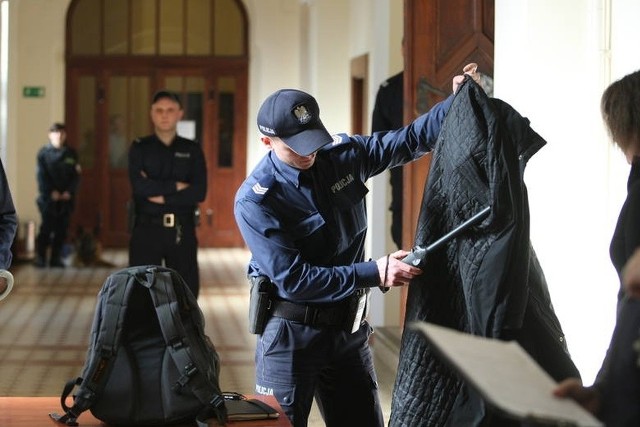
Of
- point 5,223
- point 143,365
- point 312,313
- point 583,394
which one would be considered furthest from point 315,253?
point 583,394

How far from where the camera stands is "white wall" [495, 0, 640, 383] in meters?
4.60

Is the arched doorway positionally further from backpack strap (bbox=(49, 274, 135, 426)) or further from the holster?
backpack strap (bbox=(49, 274, 135, 426))

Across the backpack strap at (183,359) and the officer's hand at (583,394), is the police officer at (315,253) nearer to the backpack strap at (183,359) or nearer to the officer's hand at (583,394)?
the backpack strap at (183,359)

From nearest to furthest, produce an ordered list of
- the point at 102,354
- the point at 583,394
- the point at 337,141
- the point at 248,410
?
1. the point at 583,394
2. the point at 102,354
3. the point at 248,410
4. the point at 337,141

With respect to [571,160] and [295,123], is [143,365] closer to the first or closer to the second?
[295,123]

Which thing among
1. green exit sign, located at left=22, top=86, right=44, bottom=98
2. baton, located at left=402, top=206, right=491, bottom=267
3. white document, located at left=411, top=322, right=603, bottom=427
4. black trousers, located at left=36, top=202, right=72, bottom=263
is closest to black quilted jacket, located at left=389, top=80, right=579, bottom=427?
baton, located at left=402, top=206, right=491, bottom=267

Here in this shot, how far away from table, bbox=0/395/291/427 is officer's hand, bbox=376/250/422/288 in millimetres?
477

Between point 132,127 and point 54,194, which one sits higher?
point 132,127

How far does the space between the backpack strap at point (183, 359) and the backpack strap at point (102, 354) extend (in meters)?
0.09

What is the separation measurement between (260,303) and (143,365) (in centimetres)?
51

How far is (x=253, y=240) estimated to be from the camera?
348cm

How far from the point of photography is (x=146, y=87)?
16.2 m

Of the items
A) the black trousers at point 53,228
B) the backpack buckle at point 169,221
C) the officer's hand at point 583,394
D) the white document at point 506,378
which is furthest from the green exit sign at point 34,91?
the white document at point 506,378

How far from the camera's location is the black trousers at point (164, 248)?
7527mm
